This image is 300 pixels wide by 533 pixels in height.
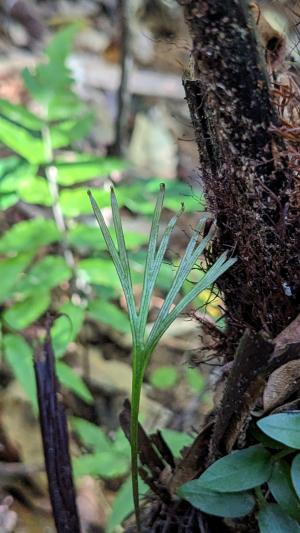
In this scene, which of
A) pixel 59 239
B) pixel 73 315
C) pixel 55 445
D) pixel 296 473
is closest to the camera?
pixel 296 473

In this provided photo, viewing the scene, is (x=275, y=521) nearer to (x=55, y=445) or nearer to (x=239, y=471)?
(x=239, y=471)

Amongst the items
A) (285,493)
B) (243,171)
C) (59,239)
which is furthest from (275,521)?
(59,239)

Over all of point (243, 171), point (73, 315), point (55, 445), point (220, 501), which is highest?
point (243, 171)

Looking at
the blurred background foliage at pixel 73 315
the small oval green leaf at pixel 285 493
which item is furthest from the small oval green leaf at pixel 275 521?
the blurred background foliage at pixel 73 315

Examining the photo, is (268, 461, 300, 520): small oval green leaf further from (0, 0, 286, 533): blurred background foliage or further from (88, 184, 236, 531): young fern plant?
(0, 0, 286, 533): blurred background foliage

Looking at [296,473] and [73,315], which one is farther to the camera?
[73,315]

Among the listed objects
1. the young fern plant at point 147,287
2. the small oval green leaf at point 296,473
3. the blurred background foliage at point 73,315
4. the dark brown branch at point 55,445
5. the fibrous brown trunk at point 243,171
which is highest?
the fibrous brown trunk at point 243,171

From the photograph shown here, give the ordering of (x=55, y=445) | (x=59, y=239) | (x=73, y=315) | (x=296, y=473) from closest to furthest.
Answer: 1. (x=296, y=473)
2. (x=55, y=445)
3. (x=73, y=315)
4. (x=59, y=239)

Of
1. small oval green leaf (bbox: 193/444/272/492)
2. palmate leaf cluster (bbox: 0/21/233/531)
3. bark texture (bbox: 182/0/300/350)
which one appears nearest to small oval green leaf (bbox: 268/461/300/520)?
small oval green leaf (bbox: 193/444/272/492)

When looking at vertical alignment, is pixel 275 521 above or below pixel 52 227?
above

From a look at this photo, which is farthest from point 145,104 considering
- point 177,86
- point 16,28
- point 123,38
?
point 123,38

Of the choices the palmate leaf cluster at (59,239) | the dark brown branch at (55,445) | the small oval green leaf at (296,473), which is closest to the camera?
the small oval green leaf at (296,473)

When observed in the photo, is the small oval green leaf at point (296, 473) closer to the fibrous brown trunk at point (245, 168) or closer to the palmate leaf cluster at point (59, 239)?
the fibrous brown trunk at point (245, 168)

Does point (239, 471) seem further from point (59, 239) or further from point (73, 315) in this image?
point (59, 239)
